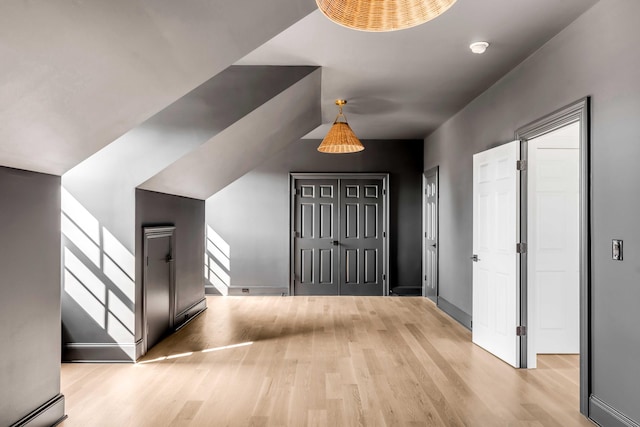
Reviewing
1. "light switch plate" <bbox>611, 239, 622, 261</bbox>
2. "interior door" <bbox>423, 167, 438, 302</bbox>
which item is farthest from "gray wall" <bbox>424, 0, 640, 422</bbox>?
"interior door" <bbox>423, 167, 438, 302</bbox>

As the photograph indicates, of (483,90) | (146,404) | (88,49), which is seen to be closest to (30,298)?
(146,404)

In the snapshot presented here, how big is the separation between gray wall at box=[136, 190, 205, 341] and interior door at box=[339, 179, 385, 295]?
268cm

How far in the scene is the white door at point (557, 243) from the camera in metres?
4.46

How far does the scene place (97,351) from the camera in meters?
4.22

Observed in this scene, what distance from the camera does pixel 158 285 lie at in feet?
15.9

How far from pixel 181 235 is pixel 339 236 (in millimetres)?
3316

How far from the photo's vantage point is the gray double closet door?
830 centimetres

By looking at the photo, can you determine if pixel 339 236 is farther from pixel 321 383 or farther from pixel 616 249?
pixel 616 249

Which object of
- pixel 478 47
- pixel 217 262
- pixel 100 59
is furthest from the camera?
pixel 217 262

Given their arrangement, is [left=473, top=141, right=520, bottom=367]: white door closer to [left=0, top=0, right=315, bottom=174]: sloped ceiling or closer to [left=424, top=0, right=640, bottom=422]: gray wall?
[left=424, top=0, right=640, bottom=422]: gray wall

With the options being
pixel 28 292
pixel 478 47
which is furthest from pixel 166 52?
pixel 478 47

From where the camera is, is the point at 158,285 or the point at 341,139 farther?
the point at 341,139

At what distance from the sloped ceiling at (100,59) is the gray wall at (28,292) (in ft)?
0.52

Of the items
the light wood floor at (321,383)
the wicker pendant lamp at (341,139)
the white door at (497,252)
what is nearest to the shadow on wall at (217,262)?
the light wood floor at (321,383)
